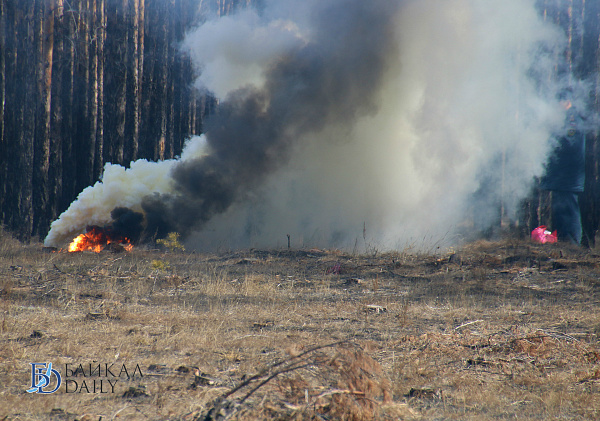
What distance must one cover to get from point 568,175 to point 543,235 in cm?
160

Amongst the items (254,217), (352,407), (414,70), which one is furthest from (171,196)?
(352,407)

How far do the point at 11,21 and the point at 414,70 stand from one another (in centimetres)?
961

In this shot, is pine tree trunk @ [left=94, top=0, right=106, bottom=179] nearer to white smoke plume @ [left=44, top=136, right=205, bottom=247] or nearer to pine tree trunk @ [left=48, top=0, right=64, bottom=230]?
white smoke plume @ [left=44, top=136, right=205, bottom=247]

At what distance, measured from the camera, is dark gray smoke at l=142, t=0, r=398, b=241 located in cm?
1177

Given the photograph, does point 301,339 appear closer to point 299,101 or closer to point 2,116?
point 299,101

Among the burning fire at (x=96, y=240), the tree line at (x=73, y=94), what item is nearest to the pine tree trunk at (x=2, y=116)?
the tree line at (x=73, y=94)

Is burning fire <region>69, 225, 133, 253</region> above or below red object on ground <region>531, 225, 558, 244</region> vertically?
below

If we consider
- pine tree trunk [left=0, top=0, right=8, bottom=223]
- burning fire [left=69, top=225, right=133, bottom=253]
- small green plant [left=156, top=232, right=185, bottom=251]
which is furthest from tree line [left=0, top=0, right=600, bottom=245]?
small green plant [left=156, top=232, right=185, bottom=251]

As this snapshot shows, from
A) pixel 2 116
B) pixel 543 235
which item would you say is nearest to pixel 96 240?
pixel 2 116

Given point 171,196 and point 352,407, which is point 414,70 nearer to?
point 171,196

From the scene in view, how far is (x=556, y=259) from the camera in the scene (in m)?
9.27

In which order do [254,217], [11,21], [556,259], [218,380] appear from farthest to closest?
[254,217] → [11,21] → [556,259] → [218,380]

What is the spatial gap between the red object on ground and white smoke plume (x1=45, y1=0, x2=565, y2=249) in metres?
0.98

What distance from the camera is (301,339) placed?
14.4 ft
